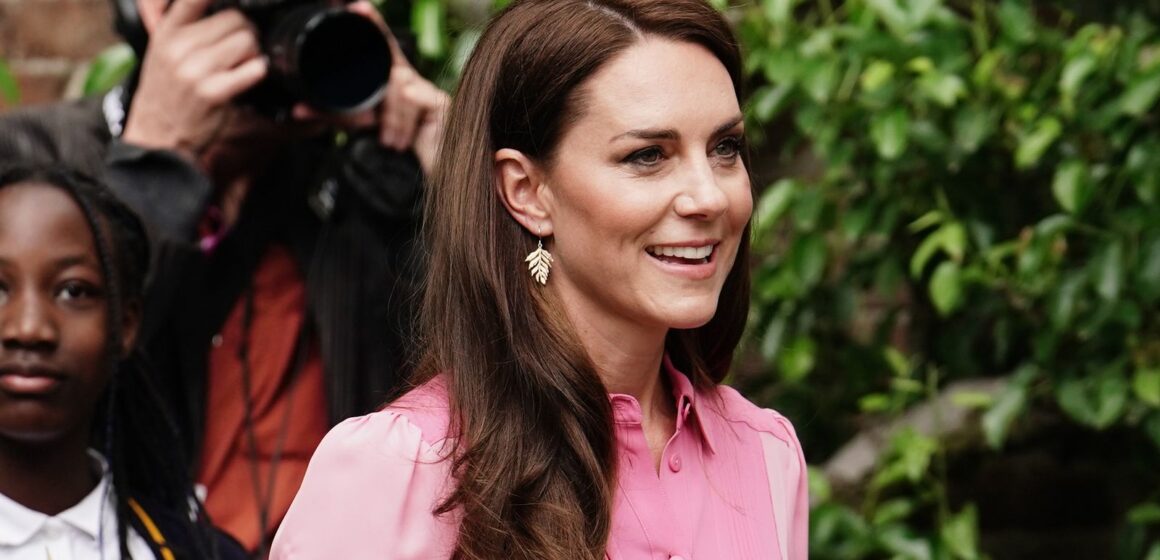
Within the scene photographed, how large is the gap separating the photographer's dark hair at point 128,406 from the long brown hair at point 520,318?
47 centimetres

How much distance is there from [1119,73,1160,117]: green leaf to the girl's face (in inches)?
51.5

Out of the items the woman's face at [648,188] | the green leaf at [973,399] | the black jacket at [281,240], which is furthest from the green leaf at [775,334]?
the woman's face at [648,188]

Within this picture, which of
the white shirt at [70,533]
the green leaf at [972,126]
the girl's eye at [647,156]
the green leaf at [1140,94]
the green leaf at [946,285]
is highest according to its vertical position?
the girl's eye at [647,156]

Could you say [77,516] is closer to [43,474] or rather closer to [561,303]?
[43,474]

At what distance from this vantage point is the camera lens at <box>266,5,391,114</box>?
2.13 m

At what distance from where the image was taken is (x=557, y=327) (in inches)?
64.6

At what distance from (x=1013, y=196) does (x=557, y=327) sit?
1252mm

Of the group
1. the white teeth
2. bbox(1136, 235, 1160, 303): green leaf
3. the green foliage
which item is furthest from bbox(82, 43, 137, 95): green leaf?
bbox(1136, 235, 1160, 303): green leaf

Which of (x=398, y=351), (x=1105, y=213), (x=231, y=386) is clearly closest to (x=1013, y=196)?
(x=1105, y=213)

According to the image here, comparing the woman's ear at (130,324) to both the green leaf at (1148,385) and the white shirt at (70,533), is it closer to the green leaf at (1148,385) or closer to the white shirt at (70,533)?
the white shirt at (70,533)

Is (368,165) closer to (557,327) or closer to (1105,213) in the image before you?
(557,327)

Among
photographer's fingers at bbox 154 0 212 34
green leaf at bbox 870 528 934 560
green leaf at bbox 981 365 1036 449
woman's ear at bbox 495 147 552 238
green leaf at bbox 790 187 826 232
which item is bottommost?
green leaf at bbox 870 528 934 560

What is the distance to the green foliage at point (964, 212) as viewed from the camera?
2.34 m

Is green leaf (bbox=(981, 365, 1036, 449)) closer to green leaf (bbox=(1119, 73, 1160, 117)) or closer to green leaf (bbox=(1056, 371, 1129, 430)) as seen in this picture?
green leaf (bbox=(1056, 371, 1129, 430))
